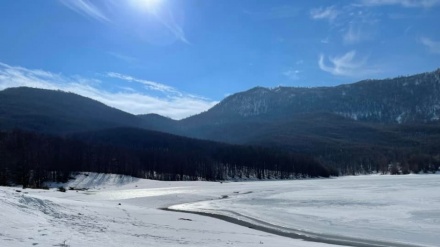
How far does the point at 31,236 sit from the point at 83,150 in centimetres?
13351

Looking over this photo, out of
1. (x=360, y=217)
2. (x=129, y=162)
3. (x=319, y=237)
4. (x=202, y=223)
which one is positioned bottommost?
(x=319, y=237)

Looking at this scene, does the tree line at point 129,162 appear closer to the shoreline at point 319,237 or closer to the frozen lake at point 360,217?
the frozen lake at point 360,217

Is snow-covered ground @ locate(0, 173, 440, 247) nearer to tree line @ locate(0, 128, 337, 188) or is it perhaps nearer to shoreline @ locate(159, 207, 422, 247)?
shoreline @ locate(159, 207, 422, 247)

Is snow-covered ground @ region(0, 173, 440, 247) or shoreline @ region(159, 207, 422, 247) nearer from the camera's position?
snow-covered ground @ region(0, 173, 440, 247)

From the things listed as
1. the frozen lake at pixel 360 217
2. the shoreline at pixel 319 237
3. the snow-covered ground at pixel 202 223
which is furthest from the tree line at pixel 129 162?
the shoreline at pixel 319 237

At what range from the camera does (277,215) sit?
1503 inches

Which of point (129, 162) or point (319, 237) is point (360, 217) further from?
point (129, 162)

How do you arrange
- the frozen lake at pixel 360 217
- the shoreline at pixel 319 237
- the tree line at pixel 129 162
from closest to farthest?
the shoreline at pixel 319 237, the frozen lake at pixel 360 217, the tree line at pixel 129 162

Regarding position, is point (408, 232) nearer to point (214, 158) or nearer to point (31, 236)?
point (31, 236)

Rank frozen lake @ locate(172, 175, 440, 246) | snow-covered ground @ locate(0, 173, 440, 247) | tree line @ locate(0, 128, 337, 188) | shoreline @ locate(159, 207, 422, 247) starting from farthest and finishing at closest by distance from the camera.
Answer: tree line @ locate(0, 128, 337, 188)
frozen lake @ locate(172, 175, 440, 246)
shoreline @ locate(159, 207, 422, 247)
snow-covered ground @ locate(0, 173, 440, 247)

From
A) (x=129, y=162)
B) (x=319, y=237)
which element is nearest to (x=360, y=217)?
(x=319, y=237)

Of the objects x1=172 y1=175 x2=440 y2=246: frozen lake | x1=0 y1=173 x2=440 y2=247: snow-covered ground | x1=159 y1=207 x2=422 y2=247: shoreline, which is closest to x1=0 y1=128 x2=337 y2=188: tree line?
x1=172 y1=175 x2=440 y2=246: frozen lake

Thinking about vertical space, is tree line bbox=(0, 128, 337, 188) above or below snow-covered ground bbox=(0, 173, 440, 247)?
above

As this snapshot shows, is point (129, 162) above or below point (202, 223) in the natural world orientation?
above
